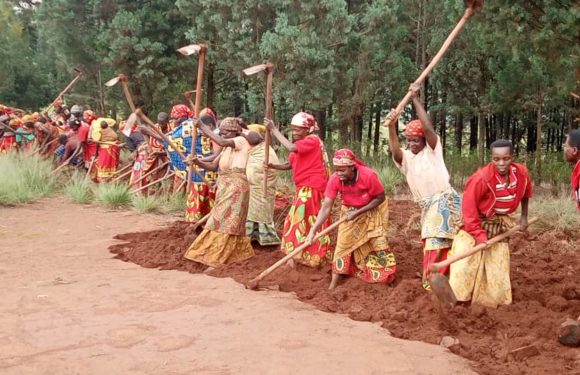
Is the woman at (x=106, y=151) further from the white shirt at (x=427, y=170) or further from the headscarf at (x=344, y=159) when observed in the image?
the white shirt at (x=427, y=170)

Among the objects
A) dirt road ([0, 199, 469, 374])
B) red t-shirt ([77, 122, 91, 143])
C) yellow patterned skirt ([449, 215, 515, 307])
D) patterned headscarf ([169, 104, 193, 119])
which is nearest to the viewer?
dirt road ([0, 199, 469, 374])

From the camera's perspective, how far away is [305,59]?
12539mm

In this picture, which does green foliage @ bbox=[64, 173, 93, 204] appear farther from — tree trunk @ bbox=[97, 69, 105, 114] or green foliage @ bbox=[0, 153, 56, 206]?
tree trunk @ bbox=[97, 69, 105, 114]

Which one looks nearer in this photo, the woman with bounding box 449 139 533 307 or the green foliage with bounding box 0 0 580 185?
the woman with bounding box 449 139 533 307

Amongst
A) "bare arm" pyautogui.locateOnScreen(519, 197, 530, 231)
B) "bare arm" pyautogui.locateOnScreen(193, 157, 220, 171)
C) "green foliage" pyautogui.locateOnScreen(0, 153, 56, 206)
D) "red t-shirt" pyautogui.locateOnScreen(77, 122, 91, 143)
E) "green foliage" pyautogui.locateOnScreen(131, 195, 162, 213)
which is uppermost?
"red t-shirt" pyautogui.locateOnScreen(77, 122, 91, 143)

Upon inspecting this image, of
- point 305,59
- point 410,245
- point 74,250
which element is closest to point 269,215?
point 410,245

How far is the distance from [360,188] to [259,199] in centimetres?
166

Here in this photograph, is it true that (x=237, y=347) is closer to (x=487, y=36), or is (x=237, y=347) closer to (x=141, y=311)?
(x=141, y=311)

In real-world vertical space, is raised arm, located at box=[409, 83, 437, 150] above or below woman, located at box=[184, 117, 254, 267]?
above

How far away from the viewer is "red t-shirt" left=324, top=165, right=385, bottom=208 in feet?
Result: 16.8

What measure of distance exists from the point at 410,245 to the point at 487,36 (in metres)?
4.38

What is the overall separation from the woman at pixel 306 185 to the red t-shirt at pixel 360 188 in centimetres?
73

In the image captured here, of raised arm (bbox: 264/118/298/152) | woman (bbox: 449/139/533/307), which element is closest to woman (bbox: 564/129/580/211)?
woman (bbox: 449/139/533/307)

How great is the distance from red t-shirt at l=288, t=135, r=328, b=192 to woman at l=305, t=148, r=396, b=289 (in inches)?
27.3
